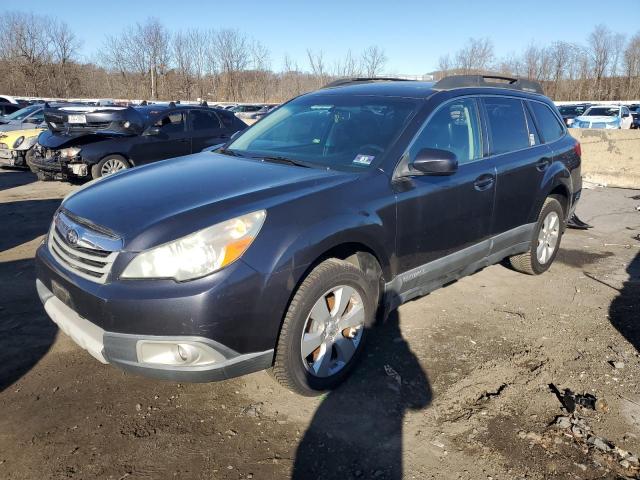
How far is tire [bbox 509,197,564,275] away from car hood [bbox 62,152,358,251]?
274cm

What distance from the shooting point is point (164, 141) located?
33.1 ft

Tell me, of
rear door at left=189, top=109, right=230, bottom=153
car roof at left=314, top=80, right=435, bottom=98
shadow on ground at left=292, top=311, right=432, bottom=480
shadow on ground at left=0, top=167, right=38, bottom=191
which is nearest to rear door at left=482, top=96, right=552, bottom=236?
car roof at left=314, top=80, right=435, bottom=98

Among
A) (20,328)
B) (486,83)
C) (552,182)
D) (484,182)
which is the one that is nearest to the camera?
(20,328)

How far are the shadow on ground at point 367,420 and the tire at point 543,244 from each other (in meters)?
2.12

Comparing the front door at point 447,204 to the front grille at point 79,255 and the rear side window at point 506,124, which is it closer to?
the rear side window at point 506,124

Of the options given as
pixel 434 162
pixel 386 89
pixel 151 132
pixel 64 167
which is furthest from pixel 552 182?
pixel 64 167

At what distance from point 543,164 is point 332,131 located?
2266 millimetres

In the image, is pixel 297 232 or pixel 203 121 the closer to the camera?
pixel 297 232

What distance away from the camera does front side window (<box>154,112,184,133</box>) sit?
1015 cm

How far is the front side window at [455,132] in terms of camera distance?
3.52 meters

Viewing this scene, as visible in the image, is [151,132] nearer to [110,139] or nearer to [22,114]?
[110,139]

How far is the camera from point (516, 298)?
4.75 meters

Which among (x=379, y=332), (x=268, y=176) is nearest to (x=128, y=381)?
(x=268, y=176)

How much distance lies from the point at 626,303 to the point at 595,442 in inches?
96.5
